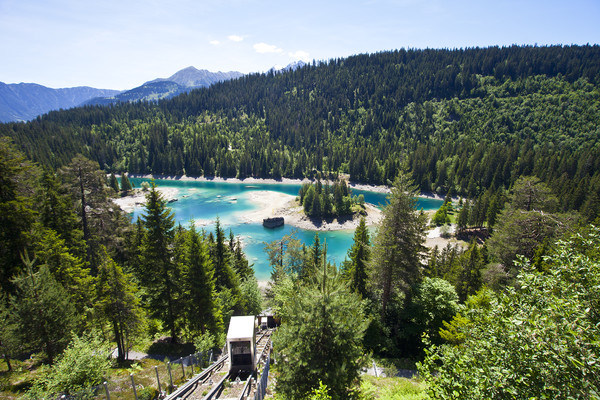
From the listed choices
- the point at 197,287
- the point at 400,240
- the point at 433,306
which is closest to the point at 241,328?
the point at 197,287

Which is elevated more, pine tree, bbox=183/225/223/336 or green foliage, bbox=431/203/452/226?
pine tree, bbox=183/225/223/336

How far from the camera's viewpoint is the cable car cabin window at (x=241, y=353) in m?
18.1

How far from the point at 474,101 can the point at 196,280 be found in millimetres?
211147

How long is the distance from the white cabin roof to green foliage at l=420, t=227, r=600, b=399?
41.9 feet

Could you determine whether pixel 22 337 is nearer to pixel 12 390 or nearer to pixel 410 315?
pixel 12 390

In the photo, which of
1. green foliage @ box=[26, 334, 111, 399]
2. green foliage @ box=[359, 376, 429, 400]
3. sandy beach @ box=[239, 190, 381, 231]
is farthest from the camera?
sandy beach @ box=[239, 190, 381, 231]

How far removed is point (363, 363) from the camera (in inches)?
446

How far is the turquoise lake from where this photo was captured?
67.2m

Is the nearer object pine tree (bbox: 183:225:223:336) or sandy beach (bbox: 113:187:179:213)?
pine tree (bbox: 183:225:223:336)

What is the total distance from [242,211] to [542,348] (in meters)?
93.9

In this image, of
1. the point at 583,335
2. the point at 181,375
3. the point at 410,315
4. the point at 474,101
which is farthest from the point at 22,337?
the point at 474,101

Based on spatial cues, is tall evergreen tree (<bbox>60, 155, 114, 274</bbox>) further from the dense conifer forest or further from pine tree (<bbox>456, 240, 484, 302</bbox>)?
pine tree (<bbox>456, 240, 484, 302</bbox>)

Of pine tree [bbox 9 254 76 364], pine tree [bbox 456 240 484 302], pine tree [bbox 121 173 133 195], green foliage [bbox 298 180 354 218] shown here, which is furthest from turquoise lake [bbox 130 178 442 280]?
pine tree [bbox 9 254 76 364]

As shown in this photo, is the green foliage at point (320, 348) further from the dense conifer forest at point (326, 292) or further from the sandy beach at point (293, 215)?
the sandy beach at point (293, 215)
